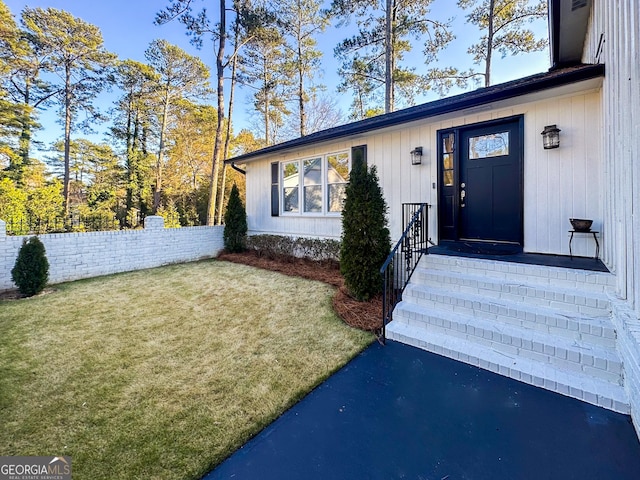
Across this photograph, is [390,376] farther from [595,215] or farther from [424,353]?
[595,215]

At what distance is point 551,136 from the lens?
13.8ft

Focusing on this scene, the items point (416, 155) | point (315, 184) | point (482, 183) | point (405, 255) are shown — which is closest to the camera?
point (405, 255)

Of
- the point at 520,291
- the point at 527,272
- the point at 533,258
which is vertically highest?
the point at 533,258

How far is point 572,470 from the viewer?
1.70 m

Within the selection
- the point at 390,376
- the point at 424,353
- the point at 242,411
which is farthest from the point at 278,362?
the point at 424,353

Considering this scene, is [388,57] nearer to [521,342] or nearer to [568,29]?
[568,29]

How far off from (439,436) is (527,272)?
236cm

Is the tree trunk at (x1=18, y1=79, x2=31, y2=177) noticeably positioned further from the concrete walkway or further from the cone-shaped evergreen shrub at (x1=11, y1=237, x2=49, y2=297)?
the concrete walkway

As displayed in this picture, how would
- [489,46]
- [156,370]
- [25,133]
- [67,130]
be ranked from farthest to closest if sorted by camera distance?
[67,130] < [25,133] < [489,46] < [156,370]

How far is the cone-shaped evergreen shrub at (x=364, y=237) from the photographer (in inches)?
176

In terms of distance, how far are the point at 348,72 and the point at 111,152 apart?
47.1 ft

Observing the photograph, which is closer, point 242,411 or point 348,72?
point 242,411

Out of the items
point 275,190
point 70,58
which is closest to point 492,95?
point 275,190

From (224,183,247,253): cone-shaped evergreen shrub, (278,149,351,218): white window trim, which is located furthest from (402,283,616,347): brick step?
(224,183,247,253): cone-shaped evergreen shrub
